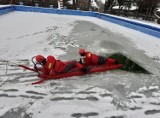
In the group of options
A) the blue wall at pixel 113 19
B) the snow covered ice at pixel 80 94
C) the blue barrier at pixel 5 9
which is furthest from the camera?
the blue barrier at pixel 5 9

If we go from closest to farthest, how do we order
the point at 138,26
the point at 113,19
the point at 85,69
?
1. the point at 85,69
2. the point at 138,26
3. the point at 113,19

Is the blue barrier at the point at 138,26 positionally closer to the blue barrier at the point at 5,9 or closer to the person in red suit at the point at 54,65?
the person in red suit at the point at 54,65

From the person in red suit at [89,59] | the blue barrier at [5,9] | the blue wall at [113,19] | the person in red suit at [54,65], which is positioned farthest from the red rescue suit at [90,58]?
the blue barrier at [5,9]

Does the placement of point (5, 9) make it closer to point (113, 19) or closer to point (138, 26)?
point (113, 19)

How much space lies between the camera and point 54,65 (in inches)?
188

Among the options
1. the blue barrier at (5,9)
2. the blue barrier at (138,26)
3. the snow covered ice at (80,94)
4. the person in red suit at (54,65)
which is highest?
the blue barrier at (5,9)

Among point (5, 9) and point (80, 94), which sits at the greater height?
point (5, 9)

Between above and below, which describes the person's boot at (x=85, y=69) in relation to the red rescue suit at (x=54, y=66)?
below

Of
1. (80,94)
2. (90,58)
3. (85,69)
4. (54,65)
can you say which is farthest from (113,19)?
(80,94)

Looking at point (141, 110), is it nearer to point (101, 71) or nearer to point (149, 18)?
point (101, 71)

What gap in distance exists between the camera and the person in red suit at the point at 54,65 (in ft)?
15.5

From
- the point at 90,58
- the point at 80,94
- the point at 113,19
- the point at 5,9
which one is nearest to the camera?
the point at 80,94

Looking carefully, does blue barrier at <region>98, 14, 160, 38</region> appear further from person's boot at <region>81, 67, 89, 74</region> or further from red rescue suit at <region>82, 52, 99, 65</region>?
person's boot at <region>81, 67, 89, 74</region>

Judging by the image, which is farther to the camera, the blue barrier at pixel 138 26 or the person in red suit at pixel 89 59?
the blue barrier at pixel 138 26
